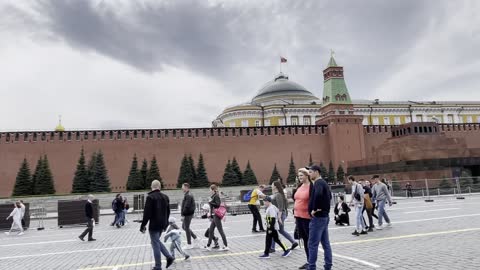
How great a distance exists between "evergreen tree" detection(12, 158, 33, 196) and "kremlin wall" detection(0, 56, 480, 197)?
1804 millimetres

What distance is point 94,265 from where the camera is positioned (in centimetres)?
725

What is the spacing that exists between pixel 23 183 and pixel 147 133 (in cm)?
1115

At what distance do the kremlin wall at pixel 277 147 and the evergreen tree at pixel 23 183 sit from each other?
5.92ft

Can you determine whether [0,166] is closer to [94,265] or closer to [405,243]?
[94,265]

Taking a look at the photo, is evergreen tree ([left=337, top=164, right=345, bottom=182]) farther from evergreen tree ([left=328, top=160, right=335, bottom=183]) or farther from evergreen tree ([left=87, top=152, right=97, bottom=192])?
evergreen tree ([left=87, top=152, right=97, bottom=192])

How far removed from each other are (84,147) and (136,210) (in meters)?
16.5

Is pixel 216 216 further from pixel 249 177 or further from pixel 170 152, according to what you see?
pixel 170 152

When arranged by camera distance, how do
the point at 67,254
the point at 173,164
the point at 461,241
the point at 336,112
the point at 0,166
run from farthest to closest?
the point at 336,112 < the point at 173,164 < the point at 0,166 < the point at 67,254 < the point at 461,241

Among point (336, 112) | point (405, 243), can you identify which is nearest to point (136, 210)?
point (405, 243)

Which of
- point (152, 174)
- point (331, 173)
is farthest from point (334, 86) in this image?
point (152, 174)

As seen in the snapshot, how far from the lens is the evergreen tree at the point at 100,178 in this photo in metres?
34.3

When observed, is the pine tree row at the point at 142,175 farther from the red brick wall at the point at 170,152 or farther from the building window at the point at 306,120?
the building window at the point at 306,120

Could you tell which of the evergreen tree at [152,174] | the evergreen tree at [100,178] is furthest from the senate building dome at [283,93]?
the evergreen tree at [100,178]

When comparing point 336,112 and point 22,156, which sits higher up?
point 336,112
